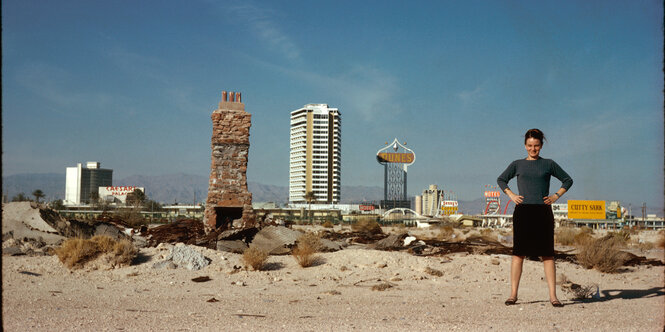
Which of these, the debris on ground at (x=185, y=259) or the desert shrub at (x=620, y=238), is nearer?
the debris on ground at (x=185, y=259)

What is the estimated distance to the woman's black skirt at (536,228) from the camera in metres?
5.35

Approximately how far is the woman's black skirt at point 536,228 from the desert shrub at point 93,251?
26.3ft

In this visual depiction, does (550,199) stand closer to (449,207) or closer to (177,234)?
(177,234)

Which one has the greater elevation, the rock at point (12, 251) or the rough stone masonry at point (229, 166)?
Answer: the rough stone masonry at point (229, 166)

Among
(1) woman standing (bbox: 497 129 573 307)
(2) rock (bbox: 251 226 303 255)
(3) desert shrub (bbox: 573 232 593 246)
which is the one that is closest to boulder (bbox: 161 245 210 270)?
(2) rock (bbox: 251 226 303 255)

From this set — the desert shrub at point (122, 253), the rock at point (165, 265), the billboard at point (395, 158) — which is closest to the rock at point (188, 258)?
the rock at point (165, 265)

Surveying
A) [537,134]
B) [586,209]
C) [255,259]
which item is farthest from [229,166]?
[586,209]

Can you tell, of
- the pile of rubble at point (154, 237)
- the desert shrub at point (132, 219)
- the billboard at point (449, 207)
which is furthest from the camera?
the billboard at point (449, 207)

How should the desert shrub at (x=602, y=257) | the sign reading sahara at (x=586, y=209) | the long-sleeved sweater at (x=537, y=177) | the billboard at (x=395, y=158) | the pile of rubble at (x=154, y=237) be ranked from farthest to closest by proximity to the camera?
the billboard at (x=395, y=158), the sign reading sahara at (x=586, y=209), the pile of rubble at (x=154, y=237), the desert shrub at (x=602, y=257), the long-sleeved sweater at (x=537, y=177)

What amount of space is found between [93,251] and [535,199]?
879cm

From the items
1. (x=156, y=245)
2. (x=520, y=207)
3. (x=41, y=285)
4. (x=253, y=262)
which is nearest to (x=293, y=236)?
(x=253, y=262)

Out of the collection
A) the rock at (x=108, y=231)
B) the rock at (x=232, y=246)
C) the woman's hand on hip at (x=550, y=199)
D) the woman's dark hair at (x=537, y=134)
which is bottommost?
the rock at (x=232, y=246)

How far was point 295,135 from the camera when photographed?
196375mm

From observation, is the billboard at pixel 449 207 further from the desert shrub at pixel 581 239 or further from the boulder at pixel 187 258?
the boulder at pixel 187 258
